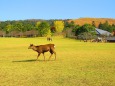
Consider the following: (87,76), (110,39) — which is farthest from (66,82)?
(110,39)

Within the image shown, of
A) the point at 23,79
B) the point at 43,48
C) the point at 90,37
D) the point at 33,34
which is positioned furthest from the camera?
the point at 33,34

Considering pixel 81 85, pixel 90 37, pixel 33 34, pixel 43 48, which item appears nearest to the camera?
pixel 81 85

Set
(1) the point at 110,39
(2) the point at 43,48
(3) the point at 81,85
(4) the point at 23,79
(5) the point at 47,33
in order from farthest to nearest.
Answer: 1. (5) the point at 47,33
2. (1) the point at 110,39
3. (2) the point at 43,48
4. (4) the point at 23,79
5. (3) the point at 81,85

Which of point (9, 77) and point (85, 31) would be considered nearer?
point (9, 77)

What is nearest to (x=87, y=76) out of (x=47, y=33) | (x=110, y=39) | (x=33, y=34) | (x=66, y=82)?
(x=66, y=82)

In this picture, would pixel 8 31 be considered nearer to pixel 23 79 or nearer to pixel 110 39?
pixel 110 39

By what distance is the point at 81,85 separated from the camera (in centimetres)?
1178

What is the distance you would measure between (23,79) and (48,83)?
168cm

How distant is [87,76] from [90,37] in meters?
100

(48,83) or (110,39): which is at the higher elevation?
(48,83)

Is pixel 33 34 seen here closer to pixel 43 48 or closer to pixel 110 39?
pixel 110 39

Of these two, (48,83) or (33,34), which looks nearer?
(48,83)

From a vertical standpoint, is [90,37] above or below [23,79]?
below

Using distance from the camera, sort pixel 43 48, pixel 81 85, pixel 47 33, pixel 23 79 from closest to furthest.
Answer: pixel 81 85, pixel 23 79, pixel 43 48, pixel 47 33
